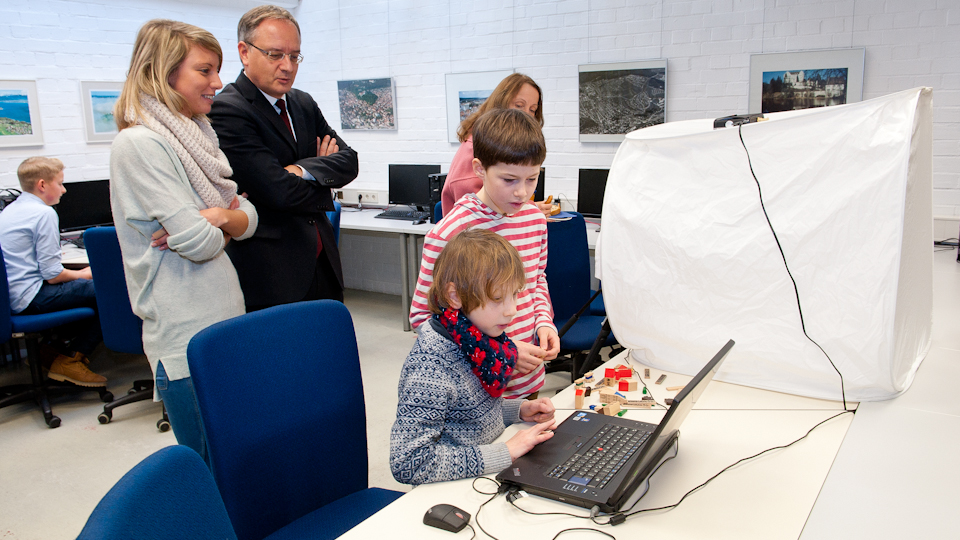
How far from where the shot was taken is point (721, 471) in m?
1.12

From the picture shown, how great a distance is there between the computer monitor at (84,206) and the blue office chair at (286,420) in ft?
11.6

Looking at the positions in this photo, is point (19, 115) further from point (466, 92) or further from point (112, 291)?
point (466, 92)

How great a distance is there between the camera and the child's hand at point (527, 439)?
44.7 inches

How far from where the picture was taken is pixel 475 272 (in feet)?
3.87

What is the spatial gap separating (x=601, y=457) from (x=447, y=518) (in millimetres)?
306

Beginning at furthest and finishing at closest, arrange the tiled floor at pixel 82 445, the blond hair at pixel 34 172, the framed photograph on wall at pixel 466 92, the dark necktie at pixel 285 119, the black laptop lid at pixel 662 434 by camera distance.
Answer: the framed photograph on wall at pixel 466 92
the blond hair at pixel 34 172
the tiled floor at pixel 82 445
the dark necktie at pixel 285 119
the black laptop lid at pixel 662 434

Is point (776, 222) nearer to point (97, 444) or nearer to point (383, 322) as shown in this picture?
point (97, 444)

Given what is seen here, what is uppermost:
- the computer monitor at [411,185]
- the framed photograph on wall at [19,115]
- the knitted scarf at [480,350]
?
the framed photograph on wall at [19,115]

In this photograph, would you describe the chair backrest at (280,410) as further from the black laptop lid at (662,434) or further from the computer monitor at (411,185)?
the computer monitor at (411,185)

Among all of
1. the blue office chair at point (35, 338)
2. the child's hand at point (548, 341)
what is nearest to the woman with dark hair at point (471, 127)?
the child's hand at point (548, 341)

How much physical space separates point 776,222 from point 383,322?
3.55 metres

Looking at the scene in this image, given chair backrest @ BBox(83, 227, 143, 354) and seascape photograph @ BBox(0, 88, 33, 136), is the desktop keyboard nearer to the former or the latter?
chair backrest @ BBox(83, 227, 143, 354)

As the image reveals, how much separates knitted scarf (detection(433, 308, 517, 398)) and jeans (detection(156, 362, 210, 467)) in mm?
740

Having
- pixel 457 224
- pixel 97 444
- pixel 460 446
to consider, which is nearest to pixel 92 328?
pixel 97 444
